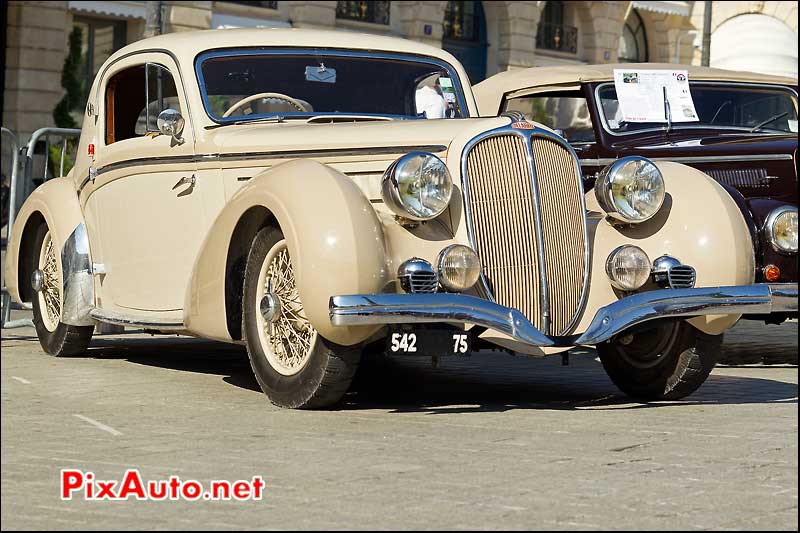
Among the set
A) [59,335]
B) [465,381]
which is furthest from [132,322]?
[465,381]

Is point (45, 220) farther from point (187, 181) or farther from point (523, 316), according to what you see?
point (523, 316)

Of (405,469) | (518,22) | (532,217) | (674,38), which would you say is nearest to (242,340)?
(532,217)

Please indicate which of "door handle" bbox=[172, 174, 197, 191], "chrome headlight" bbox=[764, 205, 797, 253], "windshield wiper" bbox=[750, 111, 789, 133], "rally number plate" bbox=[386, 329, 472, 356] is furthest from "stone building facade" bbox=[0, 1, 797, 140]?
"rally number plate" bbox=[386, 329, 472, 356]

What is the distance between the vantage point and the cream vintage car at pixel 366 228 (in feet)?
20.3

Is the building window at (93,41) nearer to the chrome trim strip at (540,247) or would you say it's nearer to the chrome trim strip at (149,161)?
the chrome trim strip at (149,161)

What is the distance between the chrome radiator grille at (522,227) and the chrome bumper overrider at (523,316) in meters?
0.20

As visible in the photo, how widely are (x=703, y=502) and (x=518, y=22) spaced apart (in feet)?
110

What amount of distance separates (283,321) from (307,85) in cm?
171

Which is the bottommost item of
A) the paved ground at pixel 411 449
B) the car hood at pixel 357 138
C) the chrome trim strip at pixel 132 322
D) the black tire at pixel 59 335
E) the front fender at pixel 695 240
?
the paved ground at pixel 411 449

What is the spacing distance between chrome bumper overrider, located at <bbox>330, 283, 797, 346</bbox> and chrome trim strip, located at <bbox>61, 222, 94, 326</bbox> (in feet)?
8.89

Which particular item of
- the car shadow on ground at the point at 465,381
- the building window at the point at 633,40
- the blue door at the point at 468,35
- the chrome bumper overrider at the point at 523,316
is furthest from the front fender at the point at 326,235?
the building window at the point at 633,40

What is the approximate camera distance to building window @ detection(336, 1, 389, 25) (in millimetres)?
33750

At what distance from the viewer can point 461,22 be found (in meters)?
37.1

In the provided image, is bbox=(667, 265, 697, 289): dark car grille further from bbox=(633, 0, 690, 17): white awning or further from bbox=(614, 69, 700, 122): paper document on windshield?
bbox=(633, 0, 690, 17): white awning
